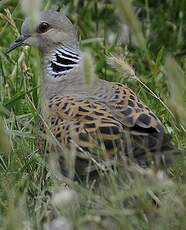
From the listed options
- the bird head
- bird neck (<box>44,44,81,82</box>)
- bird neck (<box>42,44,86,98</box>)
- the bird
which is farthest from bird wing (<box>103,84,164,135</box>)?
the bird head

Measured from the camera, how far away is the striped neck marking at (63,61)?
4465 millimetres

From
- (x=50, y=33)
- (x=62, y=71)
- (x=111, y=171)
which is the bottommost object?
(x=62, y=71)

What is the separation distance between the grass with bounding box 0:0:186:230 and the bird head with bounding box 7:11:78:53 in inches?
9.3

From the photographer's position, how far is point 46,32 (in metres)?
4.57

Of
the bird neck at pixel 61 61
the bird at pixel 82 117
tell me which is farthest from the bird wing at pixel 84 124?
the bird neck at pixel 61 61

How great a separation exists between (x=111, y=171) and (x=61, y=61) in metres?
1.41

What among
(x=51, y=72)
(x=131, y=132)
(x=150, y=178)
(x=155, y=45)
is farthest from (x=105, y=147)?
(x=155, y=45)

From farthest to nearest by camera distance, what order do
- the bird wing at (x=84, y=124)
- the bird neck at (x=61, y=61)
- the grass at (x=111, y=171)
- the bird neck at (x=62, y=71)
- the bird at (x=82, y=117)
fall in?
the bird neck at (x=61, y=61) → the bird neck at (x=62, y=71) → the bird wing at (x=84, y=124) → the bird at (x=82, y=117) → the grass at (x=111, y=171)

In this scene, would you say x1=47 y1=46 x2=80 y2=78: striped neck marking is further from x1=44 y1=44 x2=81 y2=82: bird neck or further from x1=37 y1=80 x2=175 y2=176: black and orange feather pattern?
x1=37 y1=80 x2=175 y2=176: black and orange feather pattern

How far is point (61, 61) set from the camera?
452cm

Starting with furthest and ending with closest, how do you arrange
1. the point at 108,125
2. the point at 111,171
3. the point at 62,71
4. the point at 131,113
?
the point at 62,71, the point at 131,113, the point at 108,125, the point at 111,171

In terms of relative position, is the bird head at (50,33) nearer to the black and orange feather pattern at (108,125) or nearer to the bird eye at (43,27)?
the bird eye at (43,27)

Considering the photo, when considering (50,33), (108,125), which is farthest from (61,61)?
(108,125)

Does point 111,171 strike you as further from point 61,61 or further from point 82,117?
point 61,61
